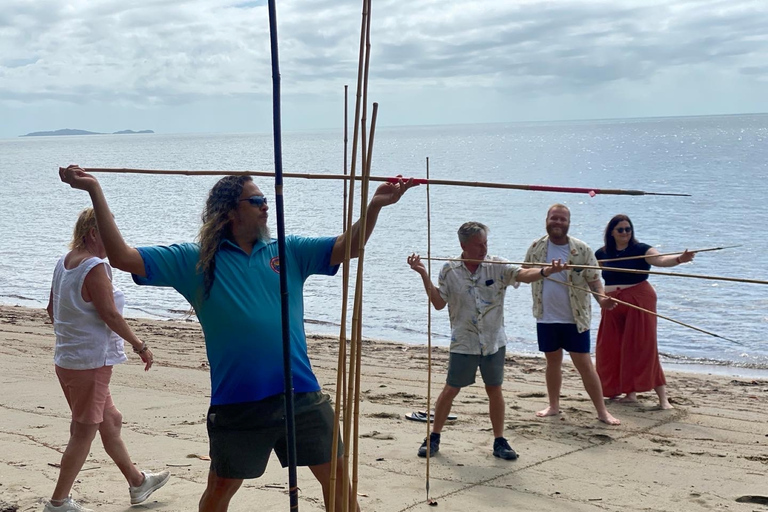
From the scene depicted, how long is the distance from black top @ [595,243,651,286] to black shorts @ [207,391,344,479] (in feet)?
13.5

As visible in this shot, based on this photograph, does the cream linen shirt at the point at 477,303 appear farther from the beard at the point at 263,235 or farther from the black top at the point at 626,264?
the beard at the point at 263,235

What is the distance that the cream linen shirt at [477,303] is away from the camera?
6.01 meters

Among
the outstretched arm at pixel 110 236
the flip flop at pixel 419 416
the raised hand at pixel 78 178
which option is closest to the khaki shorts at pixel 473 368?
the flip flop at pixel 419 416

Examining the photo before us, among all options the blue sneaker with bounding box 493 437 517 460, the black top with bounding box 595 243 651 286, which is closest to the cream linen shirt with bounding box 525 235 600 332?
the black top with bounding box 595 243 651 286

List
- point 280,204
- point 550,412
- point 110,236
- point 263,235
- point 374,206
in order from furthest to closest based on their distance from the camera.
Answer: point 550,412, point 263,235, point 374,206, point 110,236, point 280,204

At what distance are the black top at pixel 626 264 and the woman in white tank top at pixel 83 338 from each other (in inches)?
161

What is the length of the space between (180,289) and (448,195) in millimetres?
40045

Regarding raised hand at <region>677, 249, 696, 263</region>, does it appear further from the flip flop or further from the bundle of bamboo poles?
the bundle of bamboo poles

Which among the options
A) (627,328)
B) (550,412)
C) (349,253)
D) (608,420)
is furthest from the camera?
(627,328)

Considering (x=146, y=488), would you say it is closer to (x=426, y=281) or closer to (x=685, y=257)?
(x=426, y=281)

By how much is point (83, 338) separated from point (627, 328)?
4.80 meters

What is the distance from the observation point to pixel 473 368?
6.05 metres

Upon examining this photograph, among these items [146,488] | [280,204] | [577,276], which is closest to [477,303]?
[577,276]

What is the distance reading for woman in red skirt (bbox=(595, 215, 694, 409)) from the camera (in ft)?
24.1
